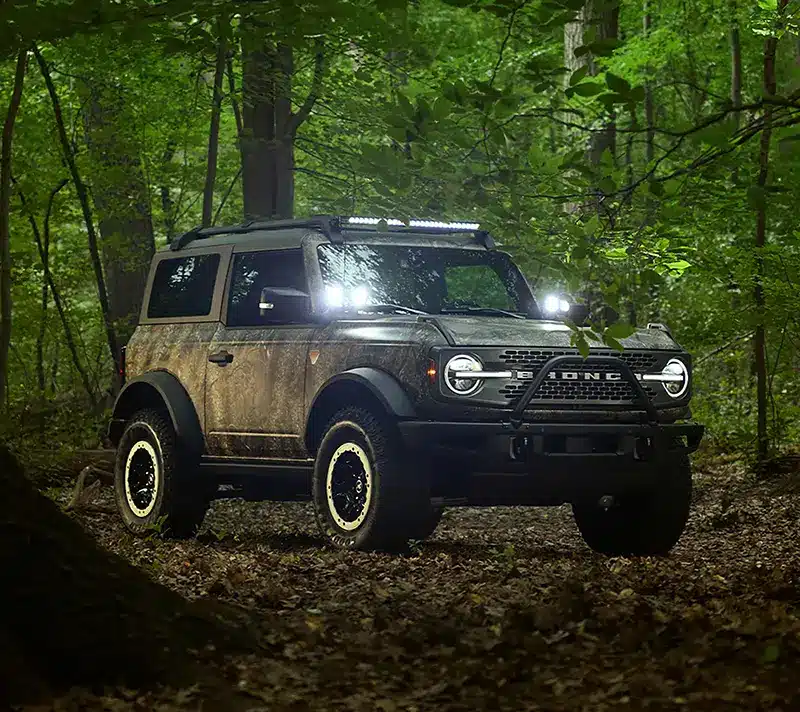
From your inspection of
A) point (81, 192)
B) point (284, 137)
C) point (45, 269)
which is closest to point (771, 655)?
point (284, 137)

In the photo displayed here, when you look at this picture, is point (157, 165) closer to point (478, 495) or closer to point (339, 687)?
point (478, 495)

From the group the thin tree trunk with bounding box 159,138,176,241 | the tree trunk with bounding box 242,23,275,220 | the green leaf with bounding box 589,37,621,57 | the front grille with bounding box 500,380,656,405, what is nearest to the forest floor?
the front grille with bounding box 500,380,656,405

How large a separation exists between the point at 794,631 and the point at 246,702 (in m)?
2.38

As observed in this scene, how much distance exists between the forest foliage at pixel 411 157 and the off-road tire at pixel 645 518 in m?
1.41

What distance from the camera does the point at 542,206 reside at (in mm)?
15312

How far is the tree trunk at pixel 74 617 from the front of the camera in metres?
5.47

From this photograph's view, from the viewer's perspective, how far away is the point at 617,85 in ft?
24.4

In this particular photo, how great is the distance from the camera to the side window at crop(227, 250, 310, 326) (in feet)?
33.2

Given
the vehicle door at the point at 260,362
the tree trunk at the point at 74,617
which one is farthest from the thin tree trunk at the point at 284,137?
the tree trunk at the point at 74,617

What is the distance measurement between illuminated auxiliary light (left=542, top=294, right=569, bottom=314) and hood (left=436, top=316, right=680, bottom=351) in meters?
1.01

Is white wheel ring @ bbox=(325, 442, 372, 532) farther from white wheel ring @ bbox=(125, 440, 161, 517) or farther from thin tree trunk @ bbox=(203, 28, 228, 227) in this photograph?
thin tree trunk @ bbox=(203, 28, 228, 227)

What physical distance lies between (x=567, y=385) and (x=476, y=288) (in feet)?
6.07

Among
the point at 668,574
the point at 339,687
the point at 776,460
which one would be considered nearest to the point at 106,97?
the point at 776,460

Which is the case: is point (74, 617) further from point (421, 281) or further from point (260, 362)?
point (421, 281)
